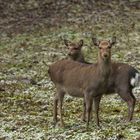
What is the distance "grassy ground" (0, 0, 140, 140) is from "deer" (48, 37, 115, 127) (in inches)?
24.2

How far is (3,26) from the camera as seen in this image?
30438mm

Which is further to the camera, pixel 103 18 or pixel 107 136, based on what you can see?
pixel 103 18

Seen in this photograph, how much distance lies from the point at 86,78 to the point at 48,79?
772cm

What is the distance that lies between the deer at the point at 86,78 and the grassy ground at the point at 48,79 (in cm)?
61

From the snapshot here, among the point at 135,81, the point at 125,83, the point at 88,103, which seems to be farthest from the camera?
the point at 125,83

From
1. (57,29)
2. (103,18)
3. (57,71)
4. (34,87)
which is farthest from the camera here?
(103,18)

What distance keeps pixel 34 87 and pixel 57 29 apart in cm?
1131

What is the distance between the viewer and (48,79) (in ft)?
66.4

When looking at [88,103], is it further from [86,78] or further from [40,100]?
[40,100]

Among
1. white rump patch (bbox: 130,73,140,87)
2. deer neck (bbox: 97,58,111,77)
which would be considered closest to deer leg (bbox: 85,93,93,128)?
deer neck (bbox: 97,58,111,77)

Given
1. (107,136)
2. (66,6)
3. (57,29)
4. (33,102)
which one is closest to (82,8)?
(66,6)

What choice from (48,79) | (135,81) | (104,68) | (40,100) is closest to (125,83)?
(135,81)

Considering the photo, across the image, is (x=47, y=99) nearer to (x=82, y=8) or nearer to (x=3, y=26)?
(x=3, y=26)

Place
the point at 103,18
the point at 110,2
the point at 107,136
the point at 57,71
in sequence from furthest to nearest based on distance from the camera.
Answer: the point at 110,2 → the point at 103,18 → the point at 57,71 → the point at 107,136
